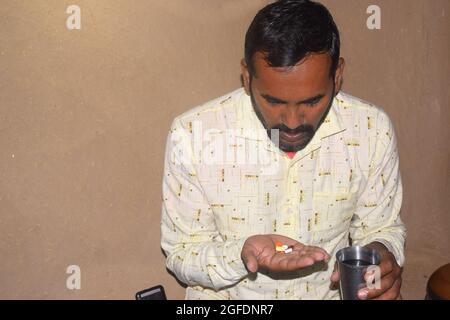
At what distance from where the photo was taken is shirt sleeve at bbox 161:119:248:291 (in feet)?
6.74

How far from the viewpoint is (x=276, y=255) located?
5.89ft

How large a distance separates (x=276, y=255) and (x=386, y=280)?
0.27 meters

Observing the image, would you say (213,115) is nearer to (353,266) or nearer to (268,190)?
(268,190)

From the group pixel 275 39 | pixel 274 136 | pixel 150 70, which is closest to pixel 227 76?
pixel 150 70

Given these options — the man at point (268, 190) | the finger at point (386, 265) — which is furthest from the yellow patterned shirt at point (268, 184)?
the finger at point (386, 265)

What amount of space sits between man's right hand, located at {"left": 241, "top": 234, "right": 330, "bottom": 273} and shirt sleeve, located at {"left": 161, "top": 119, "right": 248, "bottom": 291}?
190 mm

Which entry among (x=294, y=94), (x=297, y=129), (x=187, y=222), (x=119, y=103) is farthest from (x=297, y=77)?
(x=119, y=103)

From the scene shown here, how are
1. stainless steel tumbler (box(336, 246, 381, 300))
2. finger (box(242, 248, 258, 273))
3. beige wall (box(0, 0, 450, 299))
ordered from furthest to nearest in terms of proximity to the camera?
beige wall (box(0, 0, 450, 299))
finger (box(242, 248, 258, 273))
stainless steel tumbler (box(336, 246, 381, 300))

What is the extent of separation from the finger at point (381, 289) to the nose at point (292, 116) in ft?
1.49

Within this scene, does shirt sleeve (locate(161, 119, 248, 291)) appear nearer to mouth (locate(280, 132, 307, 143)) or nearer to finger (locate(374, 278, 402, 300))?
mouth (locate(280, 132, 307, 143))

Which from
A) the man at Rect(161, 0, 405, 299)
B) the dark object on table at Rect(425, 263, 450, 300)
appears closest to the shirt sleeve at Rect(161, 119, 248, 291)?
the man at Rect(161, 0, 405, 299)

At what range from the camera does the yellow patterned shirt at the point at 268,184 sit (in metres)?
2.10

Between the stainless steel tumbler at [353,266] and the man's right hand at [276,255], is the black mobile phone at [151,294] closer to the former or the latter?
the man's right hand at [276,255]

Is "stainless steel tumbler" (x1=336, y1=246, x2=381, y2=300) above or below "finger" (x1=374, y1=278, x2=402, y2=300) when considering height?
above
